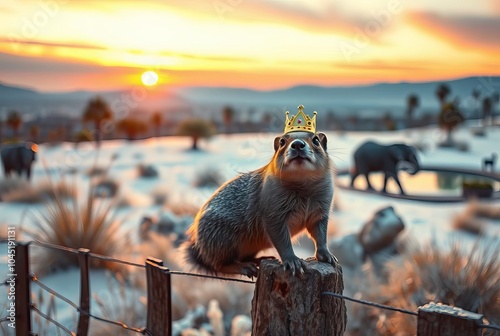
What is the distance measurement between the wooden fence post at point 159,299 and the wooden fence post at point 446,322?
1.22 metres

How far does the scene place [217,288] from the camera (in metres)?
5.90

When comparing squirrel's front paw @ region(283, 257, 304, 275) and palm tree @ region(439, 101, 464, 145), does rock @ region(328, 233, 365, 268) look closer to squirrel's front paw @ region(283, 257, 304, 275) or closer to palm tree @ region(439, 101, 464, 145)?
squirrel's front paw @ region(283, 257, 304, 275)

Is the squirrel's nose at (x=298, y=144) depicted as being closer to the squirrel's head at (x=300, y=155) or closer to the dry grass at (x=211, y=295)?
the squirrel's head at (x=300, y=155)

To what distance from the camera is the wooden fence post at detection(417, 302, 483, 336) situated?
67.1 inches

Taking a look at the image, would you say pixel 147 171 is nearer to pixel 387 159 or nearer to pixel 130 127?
pixel 387 159

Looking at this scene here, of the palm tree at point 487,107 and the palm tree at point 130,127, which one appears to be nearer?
the palm tree at point 130,127

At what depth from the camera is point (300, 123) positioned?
2.35 meters

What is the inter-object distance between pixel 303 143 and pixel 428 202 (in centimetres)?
981

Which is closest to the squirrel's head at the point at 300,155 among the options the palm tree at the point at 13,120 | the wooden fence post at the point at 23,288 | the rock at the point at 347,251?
the wooden fence post at the point at 23,288

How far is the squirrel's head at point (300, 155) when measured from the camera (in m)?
2.11

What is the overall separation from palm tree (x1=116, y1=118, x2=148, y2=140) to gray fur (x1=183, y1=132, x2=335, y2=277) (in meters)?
21.7

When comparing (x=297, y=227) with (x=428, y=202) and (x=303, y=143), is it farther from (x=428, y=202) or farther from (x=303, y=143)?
(x=428, y=202)

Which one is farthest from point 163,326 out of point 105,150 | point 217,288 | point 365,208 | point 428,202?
point 105,150

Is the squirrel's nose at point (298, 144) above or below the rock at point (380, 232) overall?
above
